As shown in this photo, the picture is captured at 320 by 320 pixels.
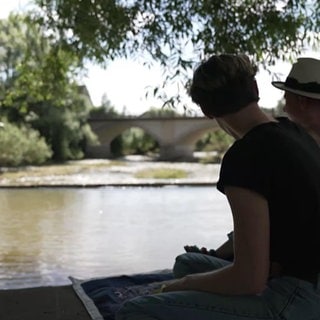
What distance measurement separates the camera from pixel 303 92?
4.84 feet

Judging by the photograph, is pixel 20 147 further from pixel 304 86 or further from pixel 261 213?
pixel 261 213

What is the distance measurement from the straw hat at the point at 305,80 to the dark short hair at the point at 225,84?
20 centimetres

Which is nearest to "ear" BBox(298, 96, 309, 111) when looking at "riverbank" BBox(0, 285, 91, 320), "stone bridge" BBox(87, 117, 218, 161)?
"riverbank" BBox(0, 285, 91, 320)

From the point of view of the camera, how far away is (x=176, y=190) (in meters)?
17.8

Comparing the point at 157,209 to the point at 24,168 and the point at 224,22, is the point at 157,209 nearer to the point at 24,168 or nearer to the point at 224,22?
the point at 224,22

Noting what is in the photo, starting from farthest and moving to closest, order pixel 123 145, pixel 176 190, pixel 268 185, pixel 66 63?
pixel 123 145
pixel 176 190
pixel 66 63
pixel 268 185

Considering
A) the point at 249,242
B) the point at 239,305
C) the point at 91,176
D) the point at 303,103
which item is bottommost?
the point at 91,176

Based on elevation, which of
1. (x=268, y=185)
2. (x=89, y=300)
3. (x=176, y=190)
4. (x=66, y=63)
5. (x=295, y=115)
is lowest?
(x=176, y=190)

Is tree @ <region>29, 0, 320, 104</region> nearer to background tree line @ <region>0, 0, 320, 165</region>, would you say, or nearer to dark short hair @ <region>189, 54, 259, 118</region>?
background tree line @ <region>0, 0, 320, 165</region>

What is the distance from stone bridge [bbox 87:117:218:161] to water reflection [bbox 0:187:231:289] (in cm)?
1538

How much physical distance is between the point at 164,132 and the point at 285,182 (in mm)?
31339

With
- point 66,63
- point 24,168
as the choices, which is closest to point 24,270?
point 66,63

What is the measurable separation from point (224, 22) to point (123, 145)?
3245cm

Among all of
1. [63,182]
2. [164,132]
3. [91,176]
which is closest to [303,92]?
[63,182]
